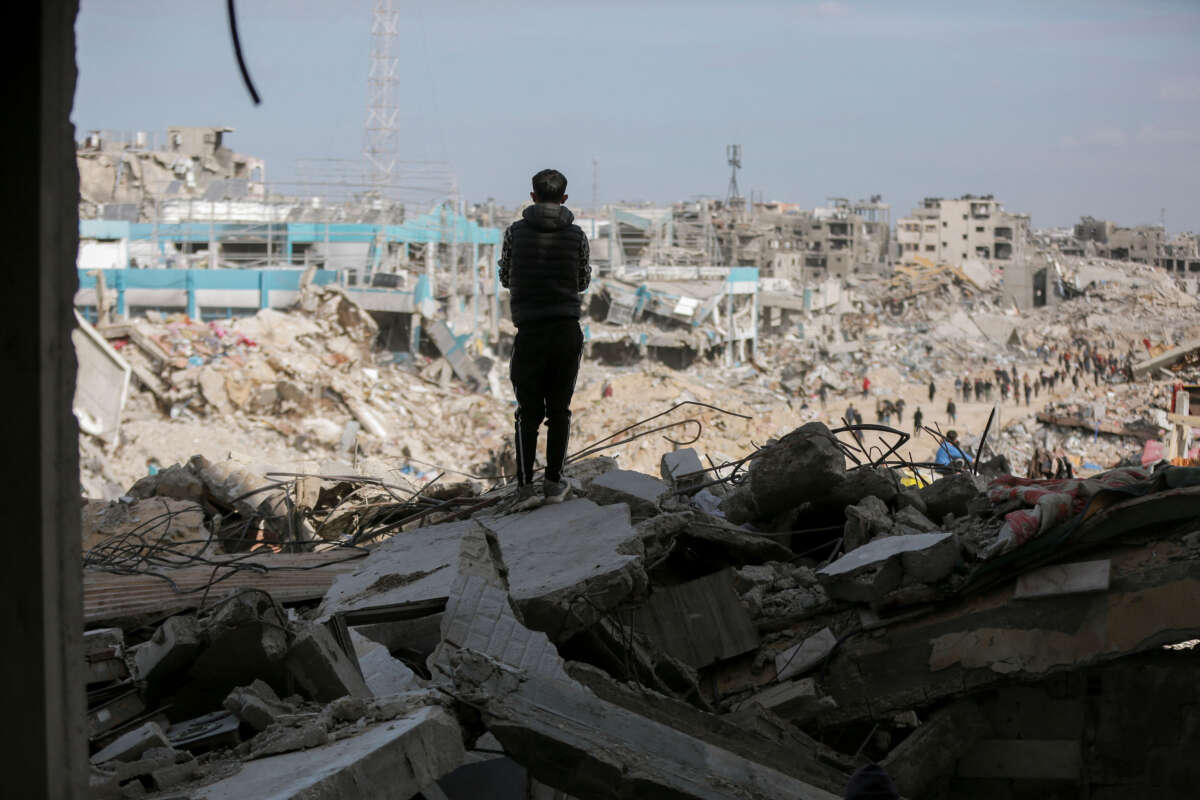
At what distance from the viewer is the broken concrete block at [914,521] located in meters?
4.45

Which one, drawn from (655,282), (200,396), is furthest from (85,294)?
(655,282)

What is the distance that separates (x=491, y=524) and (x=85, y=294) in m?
25.9

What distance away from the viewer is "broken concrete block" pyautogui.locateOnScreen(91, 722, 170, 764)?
8.41 feet

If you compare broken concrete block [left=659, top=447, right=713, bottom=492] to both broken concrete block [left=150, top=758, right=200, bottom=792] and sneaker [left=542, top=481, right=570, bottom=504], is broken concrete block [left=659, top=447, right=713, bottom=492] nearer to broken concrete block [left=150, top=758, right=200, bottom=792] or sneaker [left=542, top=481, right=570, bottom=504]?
sneaker [left=542, top=481, right=570, bottom=504]

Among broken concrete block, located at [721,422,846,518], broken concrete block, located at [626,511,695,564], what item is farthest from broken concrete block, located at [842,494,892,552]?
broken concrete block, located at [626,511,695,564]

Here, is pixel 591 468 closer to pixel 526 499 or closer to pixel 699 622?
pixel 526 499

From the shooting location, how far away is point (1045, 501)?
3.75 meters

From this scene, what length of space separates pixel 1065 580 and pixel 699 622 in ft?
4.03

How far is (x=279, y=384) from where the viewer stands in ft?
73.6

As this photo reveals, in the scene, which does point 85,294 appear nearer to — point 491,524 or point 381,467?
point 381,467

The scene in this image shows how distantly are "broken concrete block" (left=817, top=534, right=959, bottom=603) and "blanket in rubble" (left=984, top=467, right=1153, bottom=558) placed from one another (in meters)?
0.15

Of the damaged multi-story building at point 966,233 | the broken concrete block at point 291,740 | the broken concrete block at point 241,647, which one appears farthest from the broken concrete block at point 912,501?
the damaged multi-story building at point 966,233

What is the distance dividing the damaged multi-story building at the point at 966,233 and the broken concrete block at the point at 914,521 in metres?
78.1

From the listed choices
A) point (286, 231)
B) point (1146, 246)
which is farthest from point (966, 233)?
point (286, 231)
